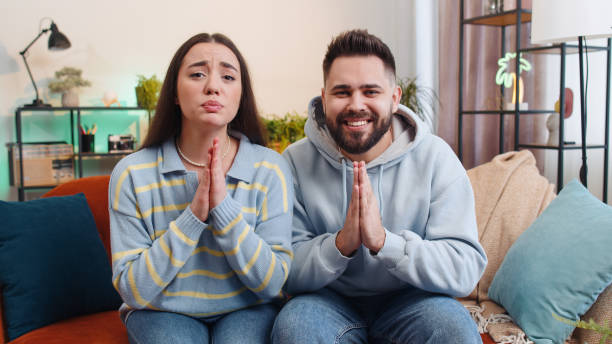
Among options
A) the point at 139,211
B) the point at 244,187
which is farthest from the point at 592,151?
the point at 139,211

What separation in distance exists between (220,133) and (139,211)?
0.30m

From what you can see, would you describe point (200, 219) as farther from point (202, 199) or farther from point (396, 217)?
point (396, 217)

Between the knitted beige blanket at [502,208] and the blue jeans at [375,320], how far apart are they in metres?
0.40

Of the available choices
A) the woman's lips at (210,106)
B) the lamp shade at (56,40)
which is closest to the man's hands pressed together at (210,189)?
the woman's lips at (210,106)

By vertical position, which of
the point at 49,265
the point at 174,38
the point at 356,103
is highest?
the point at 174,38

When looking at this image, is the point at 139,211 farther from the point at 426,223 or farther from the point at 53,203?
the point at 426,223

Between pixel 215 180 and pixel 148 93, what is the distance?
3056 mm

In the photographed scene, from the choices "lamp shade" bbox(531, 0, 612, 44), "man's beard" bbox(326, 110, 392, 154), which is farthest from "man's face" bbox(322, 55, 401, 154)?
"lamp shade" bbox(531, 0, 612, 44)

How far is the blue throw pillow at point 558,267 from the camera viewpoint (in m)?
1.43

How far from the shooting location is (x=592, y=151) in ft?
10.3

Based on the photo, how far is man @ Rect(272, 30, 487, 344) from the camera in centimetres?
133

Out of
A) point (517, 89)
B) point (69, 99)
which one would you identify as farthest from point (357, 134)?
point (69, 99)

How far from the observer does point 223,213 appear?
4.25 feet

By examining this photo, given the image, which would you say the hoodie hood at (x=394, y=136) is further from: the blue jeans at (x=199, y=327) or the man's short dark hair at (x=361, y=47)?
the blue jeans at (x=199, y=327)
